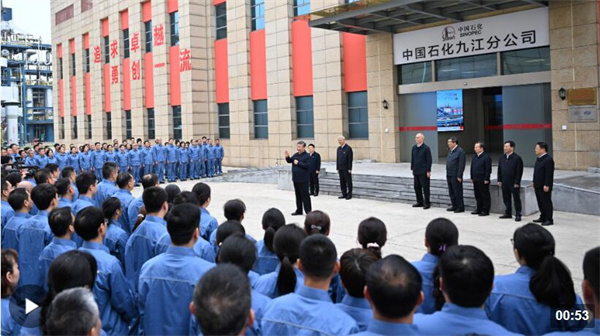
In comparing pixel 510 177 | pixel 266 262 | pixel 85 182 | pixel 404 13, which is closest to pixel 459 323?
pixel 266 262

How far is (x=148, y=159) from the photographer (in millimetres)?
18344

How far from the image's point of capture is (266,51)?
2102cm

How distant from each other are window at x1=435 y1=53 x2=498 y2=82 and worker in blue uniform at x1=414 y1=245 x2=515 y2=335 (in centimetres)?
1299

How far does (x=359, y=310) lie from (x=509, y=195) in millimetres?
7834

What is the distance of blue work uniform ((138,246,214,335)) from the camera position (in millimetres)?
3162

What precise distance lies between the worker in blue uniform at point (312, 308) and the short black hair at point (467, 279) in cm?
51

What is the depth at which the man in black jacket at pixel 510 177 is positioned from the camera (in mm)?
9477

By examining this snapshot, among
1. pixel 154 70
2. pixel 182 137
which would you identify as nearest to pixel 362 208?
pixel 182 137

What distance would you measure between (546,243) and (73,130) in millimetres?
37235

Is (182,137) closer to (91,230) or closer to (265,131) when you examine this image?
(265,131)

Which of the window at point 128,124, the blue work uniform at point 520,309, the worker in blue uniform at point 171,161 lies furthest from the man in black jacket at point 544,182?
the window at point 128,124

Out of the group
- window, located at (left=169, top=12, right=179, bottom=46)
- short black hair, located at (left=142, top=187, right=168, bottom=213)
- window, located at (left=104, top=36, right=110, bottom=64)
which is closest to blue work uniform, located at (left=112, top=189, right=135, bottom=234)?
short black hair, located at (left=142, top=187, right=168, bottom=213)

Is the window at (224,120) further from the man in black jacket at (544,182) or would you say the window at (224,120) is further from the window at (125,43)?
the man in black jacket at (544,182)

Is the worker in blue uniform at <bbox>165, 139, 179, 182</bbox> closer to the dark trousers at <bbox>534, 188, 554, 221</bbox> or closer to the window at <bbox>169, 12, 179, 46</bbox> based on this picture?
the window at <bbox>169, 12, 179, 46</bbox>
